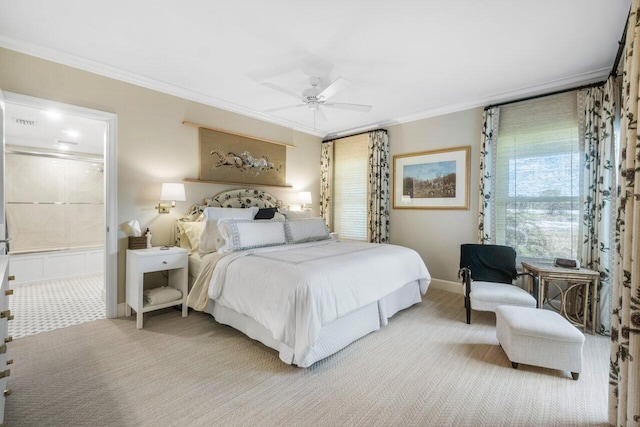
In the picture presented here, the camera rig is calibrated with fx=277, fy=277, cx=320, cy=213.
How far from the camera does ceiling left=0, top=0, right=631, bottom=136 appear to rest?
225 centimetres

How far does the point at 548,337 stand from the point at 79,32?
16.0 ft

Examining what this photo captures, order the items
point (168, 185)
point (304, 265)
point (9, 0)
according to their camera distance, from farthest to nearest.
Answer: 1. point (168, 185)
2. point (304, 265)
3. point (9, 0)

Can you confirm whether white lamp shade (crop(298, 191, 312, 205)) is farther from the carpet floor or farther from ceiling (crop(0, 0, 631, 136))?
the carpet floor

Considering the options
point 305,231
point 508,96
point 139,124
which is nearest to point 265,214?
point 305,231

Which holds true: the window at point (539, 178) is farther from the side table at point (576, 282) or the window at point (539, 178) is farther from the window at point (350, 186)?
the window at point (350, 186)

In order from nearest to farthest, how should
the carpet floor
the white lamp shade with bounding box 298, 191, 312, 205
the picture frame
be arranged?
the carpet floor → the picture frame → the white lamp shade with bounding box 298, 191, 312, 205

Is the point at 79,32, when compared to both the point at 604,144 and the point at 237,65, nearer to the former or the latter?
the point at 237,65

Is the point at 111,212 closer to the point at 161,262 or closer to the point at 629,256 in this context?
the point at 161,262

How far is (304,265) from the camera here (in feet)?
8.32

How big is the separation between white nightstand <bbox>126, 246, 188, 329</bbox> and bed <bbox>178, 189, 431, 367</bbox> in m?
0.14

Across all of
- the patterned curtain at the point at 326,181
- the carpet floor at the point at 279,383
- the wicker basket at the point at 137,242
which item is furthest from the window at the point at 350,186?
the wicker basket at the point at 137,242

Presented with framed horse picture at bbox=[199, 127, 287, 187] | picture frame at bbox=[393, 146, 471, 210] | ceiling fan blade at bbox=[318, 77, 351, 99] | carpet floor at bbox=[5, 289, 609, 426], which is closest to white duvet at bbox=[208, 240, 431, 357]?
carpet floor at bbox=[5, 289, 609, 426]

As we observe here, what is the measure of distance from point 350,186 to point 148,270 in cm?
384

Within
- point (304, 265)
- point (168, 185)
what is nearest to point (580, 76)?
point (304, 265)
